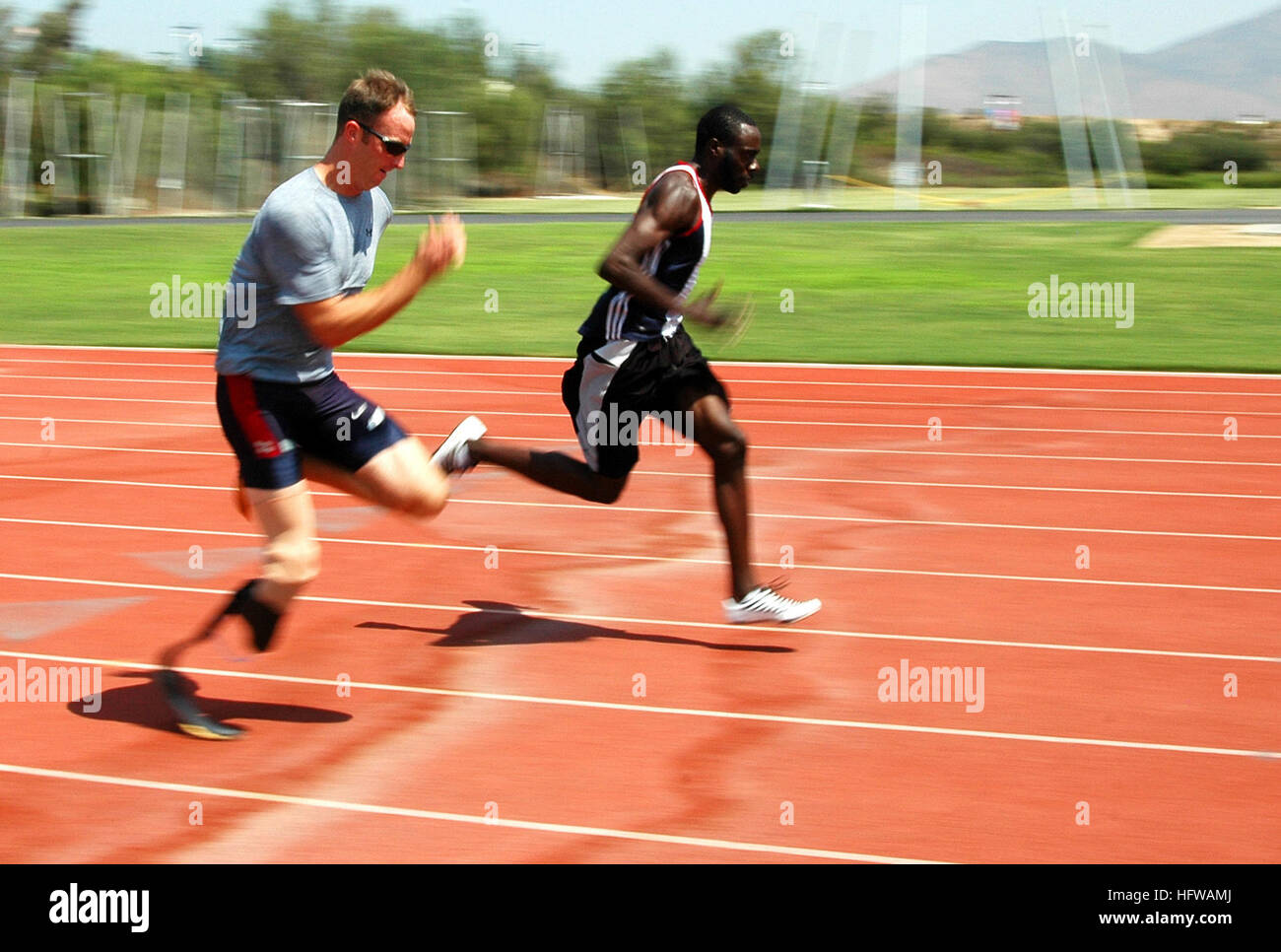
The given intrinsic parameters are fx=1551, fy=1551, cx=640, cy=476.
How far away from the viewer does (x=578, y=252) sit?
83.5 ft

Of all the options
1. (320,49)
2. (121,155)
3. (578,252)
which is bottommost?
(578,252)

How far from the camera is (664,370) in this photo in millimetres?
5820

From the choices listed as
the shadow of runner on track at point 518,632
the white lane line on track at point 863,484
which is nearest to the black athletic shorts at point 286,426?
the shadow of runner on track at point 518,632

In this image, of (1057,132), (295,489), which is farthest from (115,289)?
(1057,132)

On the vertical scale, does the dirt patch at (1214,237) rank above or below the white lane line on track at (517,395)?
above

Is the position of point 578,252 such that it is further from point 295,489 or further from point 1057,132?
point 295,489

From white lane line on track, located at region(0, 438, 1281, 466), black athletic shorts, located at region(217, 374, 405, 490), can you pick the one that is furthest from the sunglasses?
white lane line on track, located at region(0, 438, 1281, 466)

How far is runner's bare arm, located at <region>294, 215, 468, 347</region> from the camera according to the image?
4.44m

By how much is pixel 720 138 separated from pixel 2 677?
321cm

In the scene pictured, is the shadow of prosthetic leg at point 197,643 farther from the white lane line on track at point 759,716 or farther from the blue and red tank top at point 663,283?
the blue and red tank top at point 663,283

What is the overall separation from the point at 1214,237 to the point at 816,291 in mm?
8537

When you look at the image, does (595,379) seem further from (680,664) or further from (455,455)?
(680,664)

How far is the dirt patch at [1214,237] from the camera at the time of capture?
78.9 feet

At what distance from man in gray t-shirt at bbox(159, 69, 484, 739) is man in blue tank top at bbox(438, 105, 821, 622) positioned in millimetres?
1063
